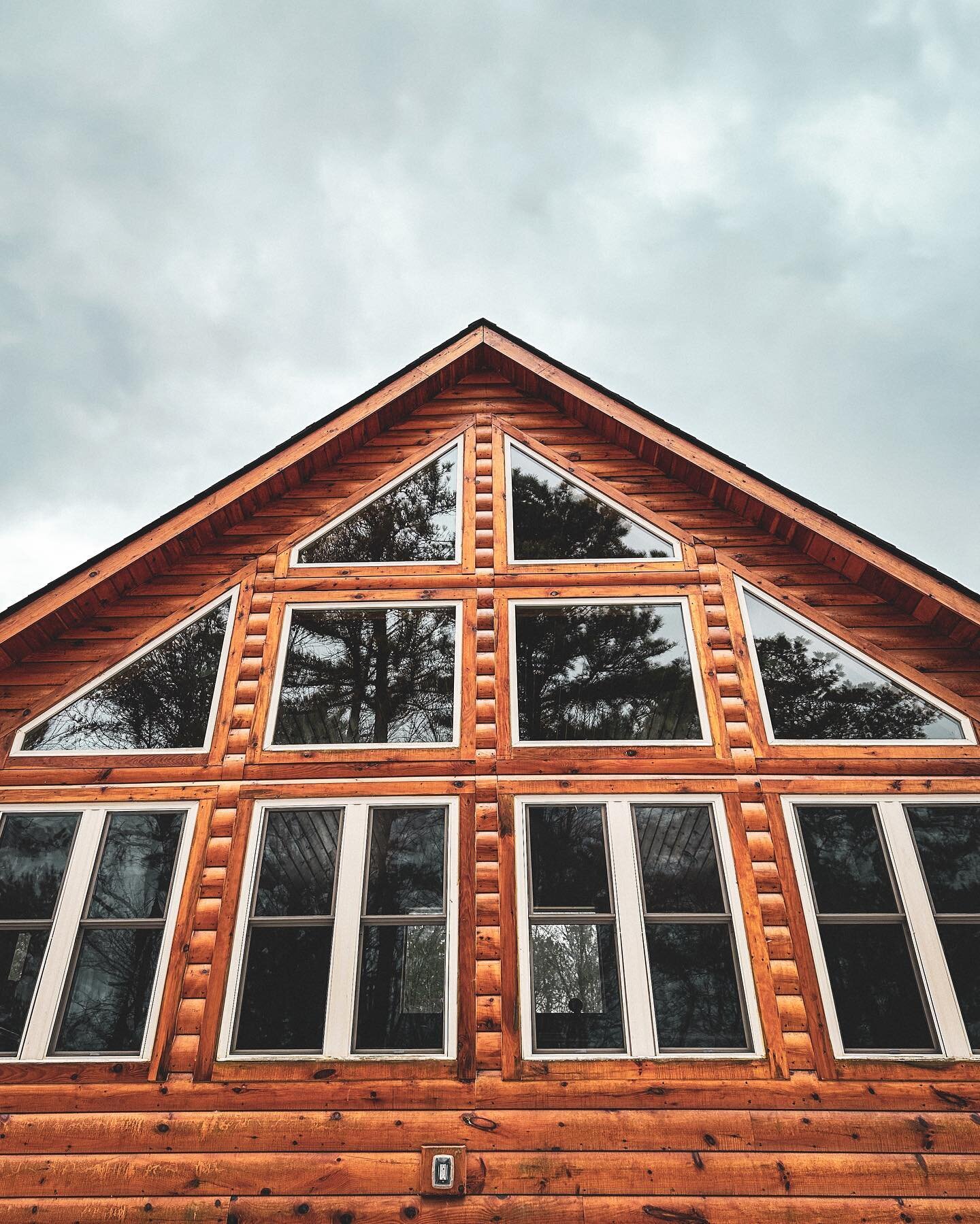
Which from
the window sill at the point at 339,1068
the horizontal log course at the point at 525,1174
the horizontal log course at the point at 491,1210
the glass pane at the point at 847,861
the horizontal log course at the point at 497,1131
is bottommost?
the horizontal log course at the point at 491,1210

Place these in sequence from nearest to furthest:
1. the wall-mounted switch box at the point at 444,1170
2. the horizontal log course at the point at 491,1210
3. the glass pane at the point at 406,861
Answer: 1. the horizontal log course at the point at 491,1210
2. the wall-mounted switch box at the point at 444,1170
3. the glass pane at the point at 406,861

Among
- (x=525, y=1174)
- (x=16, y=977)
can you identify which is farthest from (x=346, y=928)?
(x=16, y=977)

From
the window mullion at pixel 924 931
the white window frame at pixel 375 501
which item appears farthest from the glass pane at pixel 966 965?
the white window frame at pixel 375 501

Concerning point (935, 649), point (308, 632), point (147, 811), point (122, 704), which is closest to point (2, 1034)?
point (147, 811)

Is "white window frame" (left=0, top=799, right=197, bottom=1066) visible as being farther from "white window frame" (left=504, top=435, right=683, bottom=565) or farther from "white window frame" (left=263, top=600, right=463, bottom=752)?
"white window frame" (left=504, top=435, right=683, bottom=565)

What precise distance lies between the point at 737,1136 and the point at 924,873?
2255mm

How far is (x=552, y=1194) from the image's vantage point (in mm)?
4438

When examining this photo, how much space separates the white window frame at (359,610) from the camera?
20.3 feet

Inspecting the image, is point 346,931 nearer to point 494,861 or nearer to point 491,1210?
point 494,861

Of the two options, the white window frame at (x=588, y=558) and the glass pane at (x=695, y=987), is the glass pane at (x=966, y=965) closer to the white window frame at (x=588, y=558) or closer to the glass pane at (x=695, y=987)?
the glass pane at (x=695, y=987)

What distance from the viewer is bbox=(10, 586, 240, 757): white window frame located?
244 inches

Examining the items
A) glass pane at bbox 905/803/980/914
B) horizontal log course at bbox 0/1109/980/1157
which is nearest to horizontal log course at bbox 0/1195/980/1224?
horizontal log course at bbox 0/1109/980/1157

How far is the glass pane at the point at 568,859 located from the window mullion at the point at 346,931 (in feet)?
4.16

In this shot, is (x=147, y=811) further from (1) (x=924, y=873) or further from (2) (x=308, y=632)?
(1) (x=924, y=873)
